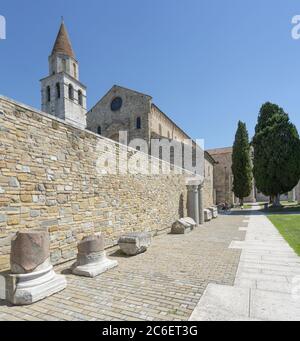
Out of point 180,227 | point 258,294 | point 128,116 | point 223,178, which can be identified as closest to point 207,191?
point 128,116

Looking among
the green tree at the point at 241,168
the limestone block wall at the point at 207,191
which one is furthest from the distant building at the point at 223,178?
the limestone block wall at the point at 207,191

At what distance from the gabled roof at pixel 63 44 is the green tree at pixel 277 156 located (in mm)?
22951

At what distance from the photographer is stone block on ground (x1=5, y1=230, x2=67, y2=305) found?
12.3 feet

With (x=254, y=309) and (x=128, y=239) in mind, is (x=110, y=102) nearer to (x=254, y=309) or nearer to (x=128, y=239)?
(x=128, y=239)

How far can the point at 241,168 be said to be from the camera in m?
32.4

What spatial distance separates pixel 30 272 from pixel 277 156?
2531 cm

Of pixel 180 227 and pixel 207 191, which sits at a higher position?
pixel 207 191

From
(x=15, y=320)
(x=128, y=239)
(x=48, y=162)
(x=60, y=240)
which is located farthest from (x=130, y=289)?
(x=48, y=162)

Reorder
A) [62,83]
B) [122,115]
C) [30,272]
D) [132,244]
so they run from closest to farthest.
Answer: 1. [30,272]
2. [132,244]
3. [62,83]
4. [122,115]

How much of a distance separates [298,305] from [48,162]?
5.40 meters

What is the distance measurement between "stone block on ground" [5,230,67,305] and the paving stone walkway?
2.46 metres

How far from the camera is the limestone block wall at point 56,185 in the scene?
15.1 feet

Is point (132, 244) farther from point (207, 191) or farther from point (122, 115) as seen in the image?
point (122, 115)

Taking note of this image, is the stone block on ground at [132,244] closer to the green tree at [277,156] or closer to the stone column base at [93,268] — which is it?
the stone column base at [93,268]
